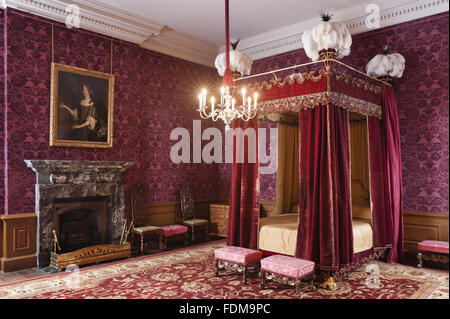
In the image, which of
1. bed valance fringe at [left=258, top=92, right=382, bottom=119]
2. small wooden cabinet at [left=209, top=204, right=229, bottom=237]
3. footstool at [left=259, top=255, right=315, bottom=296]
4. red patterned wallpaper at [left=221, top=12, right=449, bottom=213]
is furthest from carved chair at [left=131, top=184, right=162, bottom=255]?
red patterned wallpaper at [left=221, top=12, right=449, bottom=213]

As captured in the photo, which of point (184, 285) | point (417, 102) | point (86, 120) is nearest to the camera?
point (184, 285)

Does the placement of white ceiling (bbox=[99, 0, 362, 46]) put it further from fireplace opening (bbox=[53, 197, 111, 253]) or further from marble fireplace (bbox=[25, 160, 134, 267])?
fireplace opening (bbox=[53, 197, 111, 253])

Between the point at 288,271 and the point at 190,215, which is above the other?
the point at 190,215

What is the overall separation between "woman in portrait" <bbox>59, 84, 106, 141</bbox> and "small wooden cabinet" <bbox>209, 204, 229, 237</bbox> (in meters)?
2.87

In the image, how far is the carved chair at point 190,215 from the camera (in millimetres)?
7141

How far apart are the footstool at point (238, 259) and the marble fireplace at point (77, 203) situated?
7.98ft

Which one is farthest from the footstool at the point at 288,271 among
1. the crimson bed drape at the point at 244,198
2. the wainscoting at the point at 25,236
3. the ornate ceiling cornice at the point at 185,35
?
the ornate ceiling cornice at the point at 185,35

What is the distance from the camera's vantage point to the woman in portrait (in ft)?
19.1

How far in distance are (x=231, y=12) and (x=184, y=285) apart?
4.67 metres

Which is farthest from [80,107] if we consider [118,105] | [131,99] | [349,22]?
[349,22]

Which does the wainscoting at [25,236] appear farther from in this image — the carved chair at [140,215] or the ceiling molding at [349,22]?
the ceiling molding at [349,22]

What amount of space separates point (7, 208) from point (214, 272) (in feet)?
10.4

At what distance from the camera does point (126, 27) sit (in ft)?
20.7

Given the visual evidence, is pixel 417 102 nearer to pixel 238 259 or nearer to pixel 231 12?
pixel 231 12
